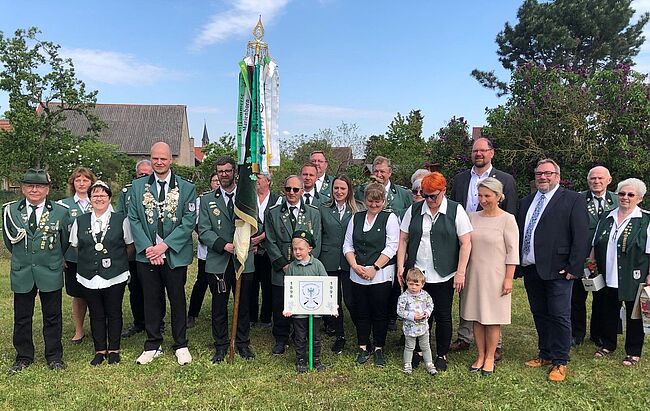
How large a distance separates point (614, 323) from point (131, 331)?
5.30 m

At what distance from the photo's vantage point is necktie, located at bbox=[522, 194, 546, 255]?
4.69 m

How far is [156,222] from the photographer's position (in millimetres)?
4871

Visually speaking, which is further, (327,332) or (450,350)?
(327,332)

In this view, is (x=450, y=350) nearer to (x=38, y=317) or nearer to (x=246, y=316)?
(x=246, y=316)

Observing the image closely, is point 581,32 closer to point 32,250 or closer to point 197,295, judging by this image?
point 197,295

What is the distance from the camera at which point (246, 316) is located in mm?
5219

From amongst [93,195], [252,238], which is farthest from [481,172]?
[93,195]

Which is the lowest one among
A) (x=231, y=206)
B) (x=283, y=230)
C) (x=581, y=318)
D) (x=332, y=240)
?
(x=581, y=318)

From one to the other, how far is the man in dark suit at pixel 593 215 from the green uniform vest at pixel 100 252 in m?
4.78

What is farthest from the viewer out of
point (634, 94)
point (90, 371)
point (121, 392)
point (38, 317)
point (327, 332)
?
point (634, 94)

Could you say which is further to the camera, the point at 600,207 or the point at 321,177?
the point at 321,177

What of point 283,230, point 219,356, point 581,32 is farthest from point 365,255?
point 581,32

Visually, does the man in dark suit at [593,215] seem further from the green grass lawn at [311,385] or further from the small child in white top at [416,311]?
the small child in white top at [416,311]

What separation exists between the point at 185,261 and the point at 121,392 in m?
1.28
